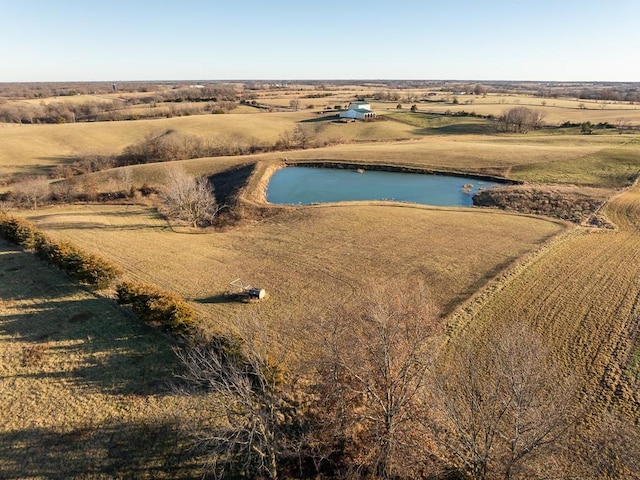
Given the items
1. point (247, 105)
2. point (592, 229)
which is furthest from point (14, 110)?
point (592, 229)

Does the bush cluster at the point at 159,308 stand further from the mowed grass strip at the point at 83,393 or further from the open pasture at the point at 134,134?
the open pasture at the point at 134,134

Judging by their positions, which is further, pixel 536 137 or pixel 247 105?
pixel 247 105

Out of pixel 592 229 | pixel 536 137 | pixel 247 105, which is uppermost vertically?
pixel 247 105

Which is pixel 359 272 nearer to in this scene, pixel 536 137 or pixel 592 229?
pixel 592 229

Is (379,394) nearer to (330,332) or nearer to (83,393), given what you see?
(330,332)

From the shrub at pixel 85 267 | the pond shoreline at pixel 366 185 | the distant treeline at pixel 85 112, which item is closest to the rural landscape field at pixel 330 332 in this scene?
the shrub at pixel 85 267

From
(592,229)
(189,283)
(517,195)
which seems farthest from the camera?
(517,195)

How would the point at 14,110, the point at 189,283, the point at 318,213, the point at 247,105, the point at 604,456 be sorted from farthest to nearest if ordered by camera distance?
the point at 247,105
the point at 14,110
the point at 318,213
the point at 189,283
the point at 604,456
